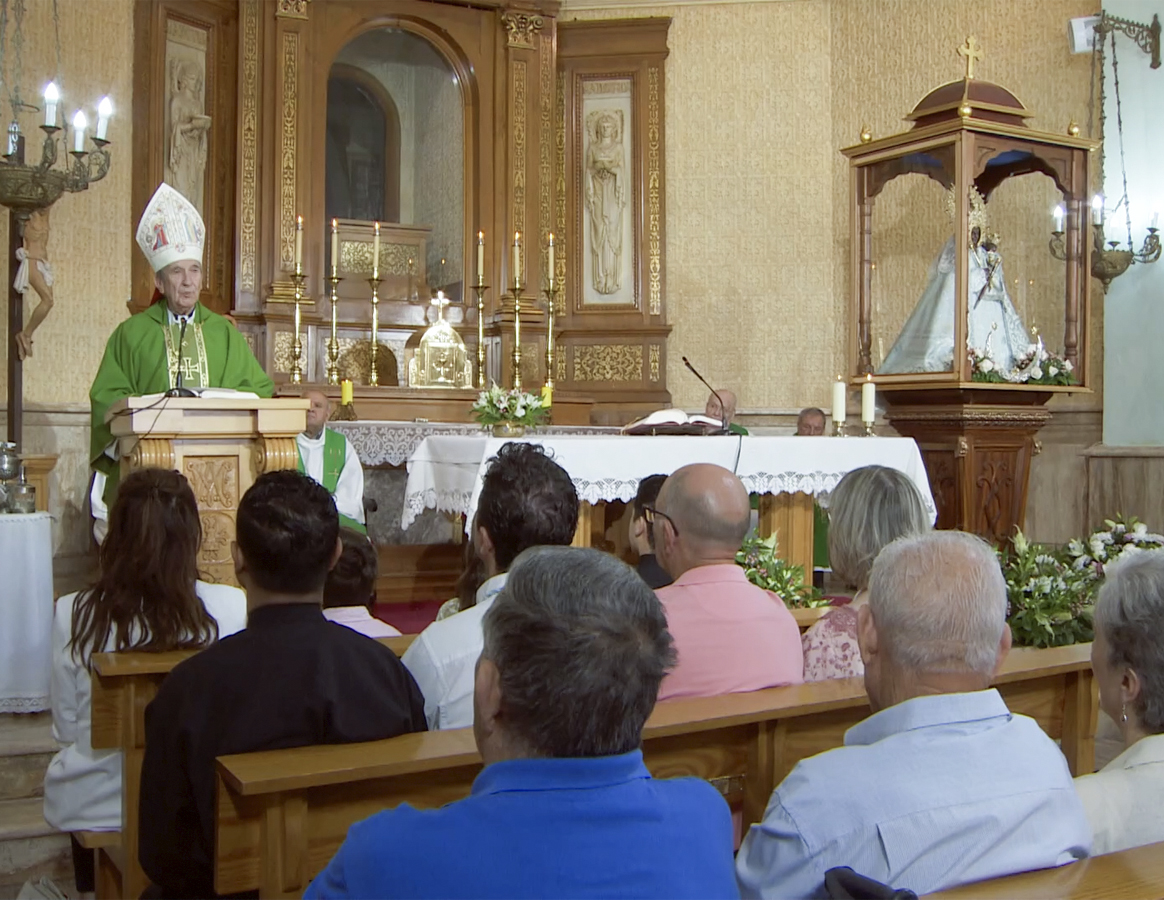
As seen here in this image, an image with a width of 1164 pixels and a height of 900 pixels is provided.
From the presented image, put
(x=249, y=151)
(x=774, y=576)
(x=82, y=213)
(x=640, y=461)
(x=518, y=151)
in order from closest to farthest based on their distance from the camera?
(x=774, y=576)
(x=640, y=461)
(x=82, y=213)
(x=249, y=151)
(x=518, y=151)

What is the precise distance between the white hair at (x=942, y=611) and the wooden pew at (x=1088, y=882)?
10.4 inches

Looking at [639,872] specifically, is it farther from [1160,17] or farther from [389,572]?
[1160,17]

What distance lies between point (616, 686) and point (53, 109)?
501 centimetres

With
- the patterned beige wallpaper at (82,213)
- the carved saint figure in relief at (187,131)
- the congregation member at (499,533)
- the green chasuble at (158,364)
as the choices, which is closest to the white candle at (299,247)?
the carved saint figure in relief at (187,131)

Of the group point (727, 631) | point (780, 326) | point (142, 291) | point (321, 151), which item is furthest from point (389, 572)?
point (727, 631)

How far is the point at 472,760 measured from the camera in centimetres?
177

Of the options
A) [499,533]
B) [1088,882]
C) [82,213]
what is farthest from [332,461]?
[1088,882]

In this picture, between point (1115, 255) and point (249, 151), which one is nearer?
point (1115, 255)

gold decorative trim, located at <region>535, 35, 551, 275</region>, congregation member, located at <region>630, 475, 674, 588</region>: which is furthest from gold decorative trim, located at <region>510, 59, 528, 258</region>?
congregation member, located at <region>630, 475, 674, 588</region>

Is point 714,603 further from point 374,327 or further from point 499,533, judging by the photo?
point 374,327

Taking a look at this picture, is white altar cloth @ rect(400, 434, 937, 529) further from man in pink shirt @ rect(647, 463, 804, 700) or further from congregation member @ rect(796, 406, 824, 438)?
man in pink shirt @ rect(647, 463, 804, 700)

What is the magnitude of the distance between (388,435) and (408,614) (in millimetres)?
963

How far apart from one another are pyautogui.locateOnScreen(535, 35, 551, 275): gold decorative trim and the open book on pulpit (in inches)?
116

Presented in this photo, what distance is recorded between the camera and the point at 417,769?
5.71ft
